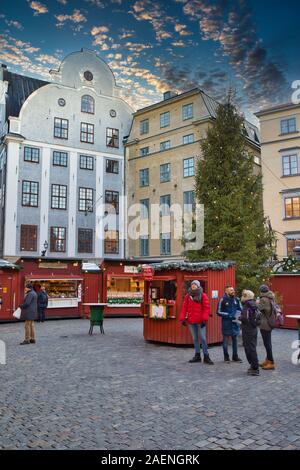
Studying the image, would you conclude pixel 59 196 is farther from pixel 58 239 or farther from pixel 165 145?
pixel 165 145

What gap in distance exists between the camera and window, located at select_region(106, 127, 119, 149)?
120 feet

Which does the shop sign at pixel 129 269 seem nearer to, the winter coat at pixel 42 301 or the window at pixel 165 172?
the winter coat at pixel 42 301

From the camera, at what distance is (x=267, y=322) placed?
9828 millimetres

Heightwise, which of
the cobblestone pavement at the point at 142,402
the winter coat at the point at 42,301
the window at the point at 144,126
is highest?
the window at the point at 144,126

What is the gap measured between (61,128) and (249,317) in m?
28.4

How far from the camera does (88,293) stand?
25.1 meters

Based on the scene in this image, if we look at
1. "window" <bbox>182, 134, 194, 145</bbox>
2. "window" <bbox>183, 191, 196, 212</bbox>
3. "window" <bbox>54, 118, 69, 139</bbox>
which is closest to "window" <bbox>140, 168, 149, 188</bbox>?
"window" <bbox>182, 134, 194, 145</bbox>

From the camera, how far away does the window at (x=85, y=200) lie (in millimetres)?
34156

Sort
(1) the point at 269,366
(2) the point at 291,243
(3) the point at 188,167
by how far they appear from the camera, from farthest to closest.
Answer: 1. (3) the point at 188,167
2. (2) the point at 291,243
3. (1) the point at 269,366

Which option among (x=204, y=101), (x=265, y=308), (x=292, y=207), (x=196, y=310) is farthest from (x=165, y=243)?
(x=265, y=308)

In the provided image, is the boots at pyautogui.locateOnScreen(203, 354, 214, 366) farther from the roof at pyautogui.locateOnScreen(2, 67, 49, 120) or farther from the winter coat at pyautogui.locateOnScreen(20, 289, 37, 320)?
the roof at pyautogui.locateOnScreen(2, 67, 49, 120)

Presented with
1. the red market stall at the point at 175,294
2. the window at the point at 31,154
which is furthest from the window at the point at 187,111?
the red market stall at the point at 175,294

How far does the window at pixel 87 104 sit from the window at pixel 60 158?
14.2ft
